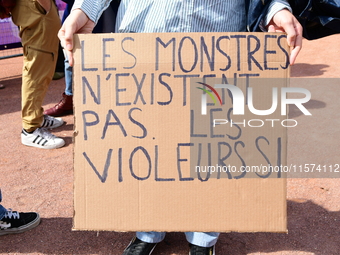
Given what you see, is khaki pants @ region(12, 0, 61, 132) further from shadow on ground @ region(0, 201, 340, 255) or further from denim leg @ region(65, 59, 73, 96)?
shadow on ground @ region(0, 201, 340, 255)

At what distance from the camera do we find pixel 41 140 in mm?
3812

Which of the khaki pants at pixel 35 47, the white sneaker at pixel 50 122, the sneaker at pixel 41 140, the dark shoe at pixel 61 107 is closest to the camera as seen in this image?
the khaki pants at pixel 35 47

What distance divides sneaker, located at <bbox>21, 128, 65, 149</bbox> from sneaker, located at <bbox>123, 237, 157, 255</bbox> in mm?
1815

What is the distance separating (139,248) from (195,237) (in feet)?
0.94

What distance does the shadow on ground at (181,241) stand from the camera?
231cm

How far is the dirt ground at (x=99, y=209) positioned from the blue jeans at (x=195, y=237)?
0.47 feet

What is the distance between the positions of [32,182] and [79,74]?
1.59 meters

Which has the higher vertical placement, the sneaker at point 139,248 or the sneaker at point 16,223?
the sneaker at point 16,223

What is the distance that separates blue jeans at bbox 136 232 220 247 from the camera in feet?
6.98

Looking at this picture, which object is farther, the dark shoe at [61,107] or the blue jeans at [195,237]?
the dark shoe at [61,107]

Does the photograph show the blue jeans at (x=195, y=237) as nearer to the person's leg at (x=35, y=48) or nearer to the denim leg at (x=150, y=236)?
the denim leg at (x=150, y=236)

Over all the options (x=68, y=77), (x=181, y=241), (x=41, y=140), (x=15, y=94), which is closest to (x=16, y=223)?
(x=181, y=241)

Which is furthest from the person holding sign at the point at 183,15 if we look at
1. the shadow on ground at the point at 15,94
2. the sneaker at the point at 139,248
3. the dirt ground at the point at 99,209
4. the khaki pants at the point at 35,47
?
the shadow on ground at the point at 15,94

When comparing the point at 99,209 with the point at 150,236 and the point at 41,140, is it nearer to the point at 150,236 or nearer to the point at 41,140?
the point at 150,236
